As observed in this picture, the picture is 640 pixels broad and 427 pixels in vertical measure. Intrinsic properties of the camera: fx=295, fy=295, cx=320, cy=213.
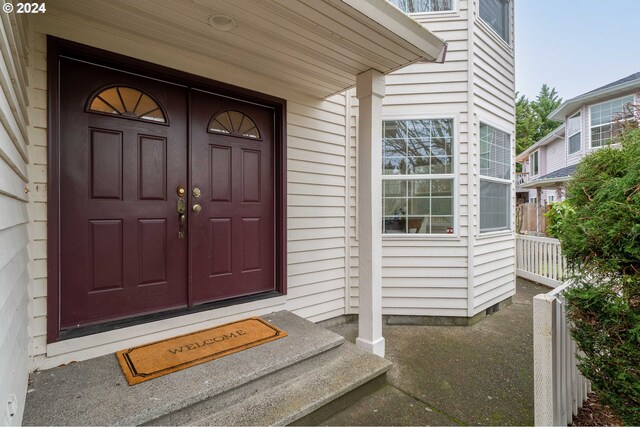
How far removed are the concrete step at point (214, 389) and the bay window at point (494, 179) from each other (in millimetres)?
2719

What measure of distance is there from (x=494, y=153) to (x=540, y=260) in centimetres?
284

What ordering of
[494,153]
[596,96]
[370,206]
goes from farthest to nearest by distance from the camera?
[596,96], [494,153], [370,206]

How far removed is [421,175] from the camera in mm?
3648

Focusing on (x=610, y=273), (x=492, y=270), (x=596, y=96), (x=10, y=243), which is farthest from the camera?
(x=596, y=96)

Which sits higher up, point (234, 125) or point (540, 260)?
point (234, 125)

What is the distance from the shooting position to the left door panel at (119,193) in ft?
6.68

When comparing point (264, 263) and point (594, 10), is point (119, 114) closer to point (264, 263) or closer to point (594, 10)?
point (264, 263)

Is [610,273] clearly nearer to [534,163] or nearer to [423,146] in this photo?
[423,146]

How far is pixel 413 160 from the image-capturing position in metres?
3.66

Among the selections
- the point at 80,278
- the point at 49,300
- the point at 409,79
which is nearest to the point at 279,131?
the point at 409,79

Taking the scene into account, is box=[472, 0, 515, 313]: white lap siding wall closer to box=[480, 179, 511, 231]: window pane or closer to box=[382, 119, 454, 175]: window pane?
box=[480, 179, 511, 231]: window pane

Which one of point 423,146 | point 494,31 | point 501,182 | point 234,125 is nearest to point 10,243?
point 234,125

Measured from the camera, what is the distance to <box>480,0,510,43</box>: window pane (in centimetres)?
398

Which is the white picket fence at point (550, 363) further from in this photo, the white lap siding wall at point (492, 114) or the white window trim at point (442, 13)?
the white window trim at point (442, 13)
